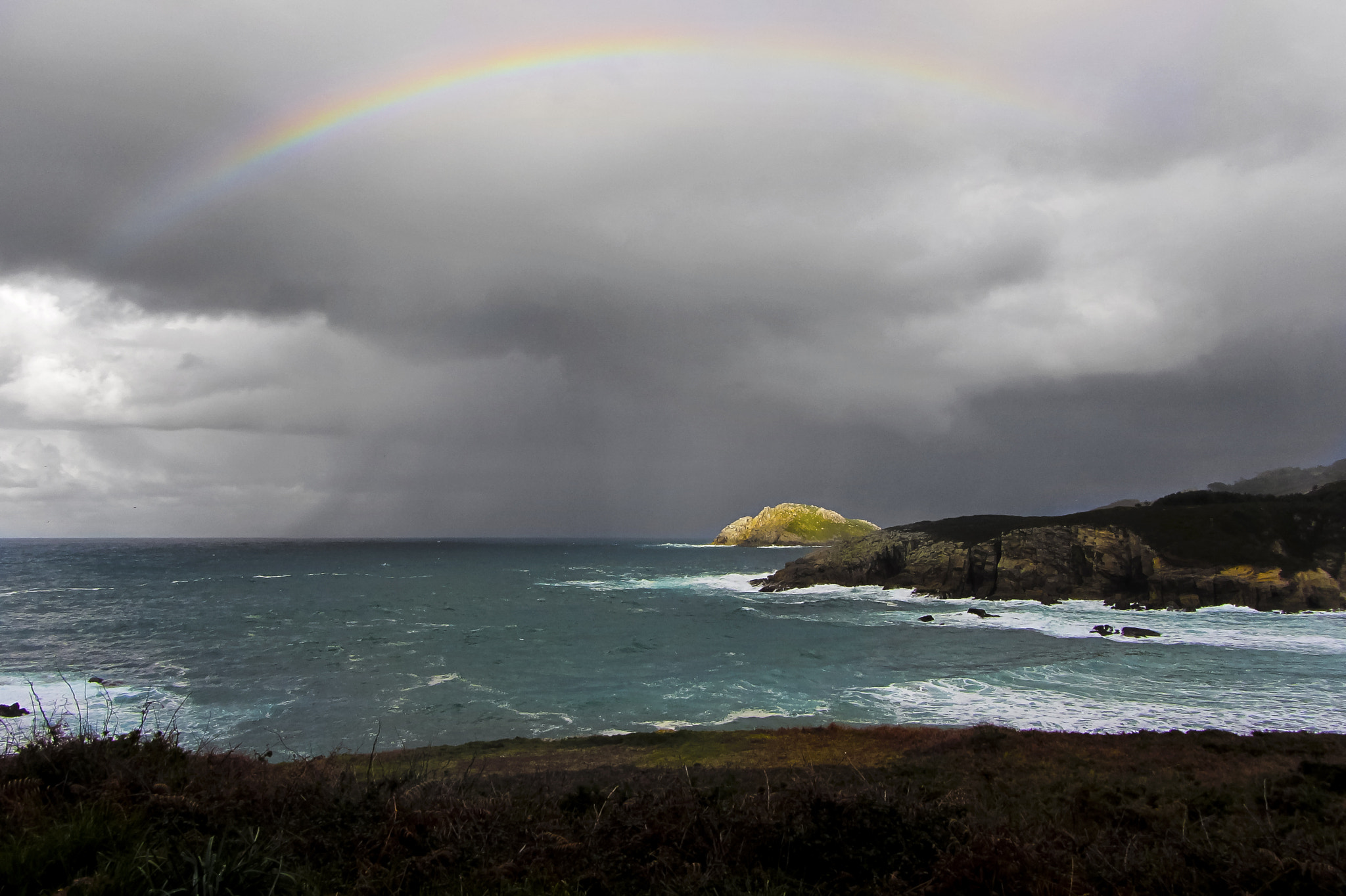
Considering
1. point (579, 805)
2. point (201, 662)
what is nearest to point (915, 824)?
point (579, 805)

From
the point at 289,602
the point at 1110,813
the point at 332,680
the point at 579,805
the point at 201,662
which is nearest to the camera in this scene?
the point at 579,805

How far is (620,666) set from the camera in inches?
1372

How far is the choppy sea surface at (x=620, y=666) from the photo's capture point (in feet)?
78.9

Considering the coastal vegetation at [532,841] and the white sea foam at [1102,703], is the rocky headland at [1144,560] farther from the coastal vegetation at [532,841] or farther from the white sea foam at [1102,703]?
the coastal vegetation at [532,841]

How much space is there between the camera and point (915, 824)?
604 cm

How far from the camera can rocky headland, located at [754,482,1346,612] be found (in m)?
57.8

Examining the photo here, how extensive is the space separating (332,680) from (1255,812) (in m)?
32.7

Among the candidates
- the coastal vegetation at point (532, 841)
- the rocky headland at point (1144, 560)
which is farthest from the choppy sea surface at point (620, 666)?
the coastal vegetation at point (532, 841)

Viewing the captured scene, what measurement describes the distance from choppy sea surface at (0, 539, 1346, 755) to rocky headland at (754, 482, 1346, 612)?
4.17 metres

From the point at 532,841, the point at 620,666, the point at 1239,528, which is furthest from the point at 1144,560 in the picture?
the point at 532,841

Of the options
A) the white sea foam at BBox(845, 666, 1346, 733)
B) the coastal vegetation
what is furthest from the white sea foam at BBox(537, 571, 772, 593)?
the coastal vegetation

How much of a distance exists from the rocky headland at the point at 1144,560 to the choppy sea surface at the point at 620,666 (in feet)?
13.7

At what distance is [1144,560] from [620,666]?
5694 centimetres

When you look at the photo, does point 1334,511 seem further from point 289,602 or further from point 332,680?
point 289,602
